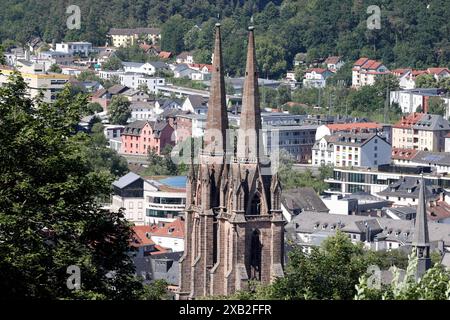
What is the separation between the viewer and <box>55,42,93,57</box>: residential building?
465 feet

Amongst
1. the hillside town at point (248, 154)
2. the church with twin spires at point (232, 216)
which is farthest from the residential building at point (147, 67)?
the church with twin spires at point (232, 216)

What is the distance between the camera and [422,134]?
102 meters

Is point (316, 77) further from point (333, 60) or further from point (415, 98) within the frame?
point (415, 98)

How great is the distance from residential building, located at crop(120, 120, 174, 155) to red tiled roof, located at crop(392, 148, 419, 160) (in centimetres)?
1233

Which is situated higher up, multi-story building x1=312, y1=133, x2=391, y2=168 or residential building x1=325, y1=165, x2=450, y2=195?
multi-story building x1=312, y1=133, x2=391, y2=168

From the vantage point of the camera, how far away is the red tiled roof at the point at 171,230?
2653 inches

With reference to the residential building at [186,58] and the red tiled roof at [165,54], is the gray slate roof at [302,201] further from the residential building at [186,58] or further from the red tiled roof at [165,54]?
the red tiled roof at [165,54]

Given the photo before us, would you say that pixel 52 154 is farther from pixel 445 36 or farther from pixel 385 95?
pixel 445 36

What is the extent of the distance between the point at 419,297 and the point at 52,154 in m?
7.23

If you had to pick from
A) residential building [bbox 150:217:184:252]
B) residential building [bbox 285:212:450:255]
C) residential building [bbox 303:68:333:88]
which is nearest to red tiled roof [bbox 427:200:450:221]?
residential building [bbox 285:212:450:255]

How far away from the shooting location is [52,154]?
2433 centimetres

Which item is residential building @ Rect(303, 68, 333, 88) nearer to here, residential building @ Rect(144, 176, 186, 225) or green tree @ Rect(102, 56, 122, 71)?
green tree @ Rect(102, 56, 122, 71)

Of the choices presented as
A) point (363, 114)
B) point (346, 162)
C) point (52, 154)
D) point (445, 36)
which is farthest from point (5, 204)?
point (445, 36)

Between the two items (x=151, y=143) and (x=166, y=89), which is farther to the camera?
(x=166, y=89)
